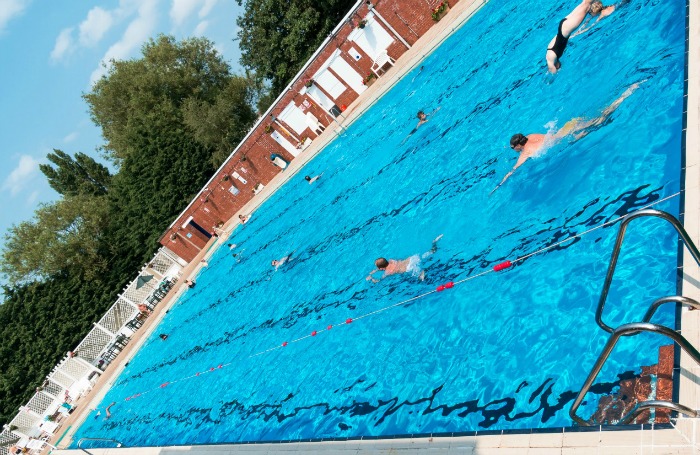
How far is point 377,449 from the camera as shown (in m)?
7.58

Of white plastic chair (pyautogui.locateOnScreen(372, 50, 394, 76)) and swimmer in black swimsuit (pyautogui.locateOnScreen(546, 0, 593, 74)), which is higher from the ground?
white plastic chair (pyautogui.locateOnScreen(372, 50, 394, 76))

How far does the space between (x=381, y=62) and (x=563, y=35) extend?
1170cm

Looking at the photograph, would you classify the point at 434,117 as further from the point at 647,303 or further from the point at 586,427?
the point at 586,427

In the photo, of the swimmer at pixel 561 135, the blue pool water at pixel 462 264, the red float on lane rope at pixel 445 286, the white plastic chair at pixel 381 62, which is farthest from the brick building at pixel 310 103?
the red float on lane rope at pixel 445 286

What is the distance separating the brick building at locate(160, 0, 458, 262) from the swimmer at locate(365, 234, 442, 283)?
1204cm

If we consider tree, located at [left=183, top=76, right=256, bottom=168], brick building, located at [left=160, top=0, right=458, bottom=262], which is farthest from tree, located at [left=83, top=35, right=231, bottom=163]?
brick building, located at [left=160, top=0, right=458, bottom=262]

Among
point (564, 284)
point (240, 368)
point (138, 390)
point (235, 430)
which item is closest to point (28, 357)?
point (138, 390)

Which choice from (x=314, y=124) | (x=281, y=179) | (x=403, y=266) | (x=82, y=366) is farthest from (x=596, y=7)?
(x=82, y=366)

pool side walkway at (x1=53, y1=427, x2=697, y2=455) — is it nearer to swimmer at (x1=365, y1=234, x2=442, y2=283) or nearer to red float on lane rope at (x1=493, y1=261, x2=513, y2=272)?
red float on lane rope at (x1=493, y1=261, x2=513, y2=272)

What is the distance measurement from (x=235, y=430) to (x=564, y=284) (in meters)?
7.71

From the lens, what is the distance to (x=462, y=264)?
10398 mm

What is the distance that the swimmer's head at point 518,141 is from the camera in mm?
10664

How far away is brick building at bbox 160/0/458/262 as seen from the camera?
72.7 ft

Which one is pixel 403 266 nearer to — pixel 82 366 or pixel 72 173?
pixel 82 366
